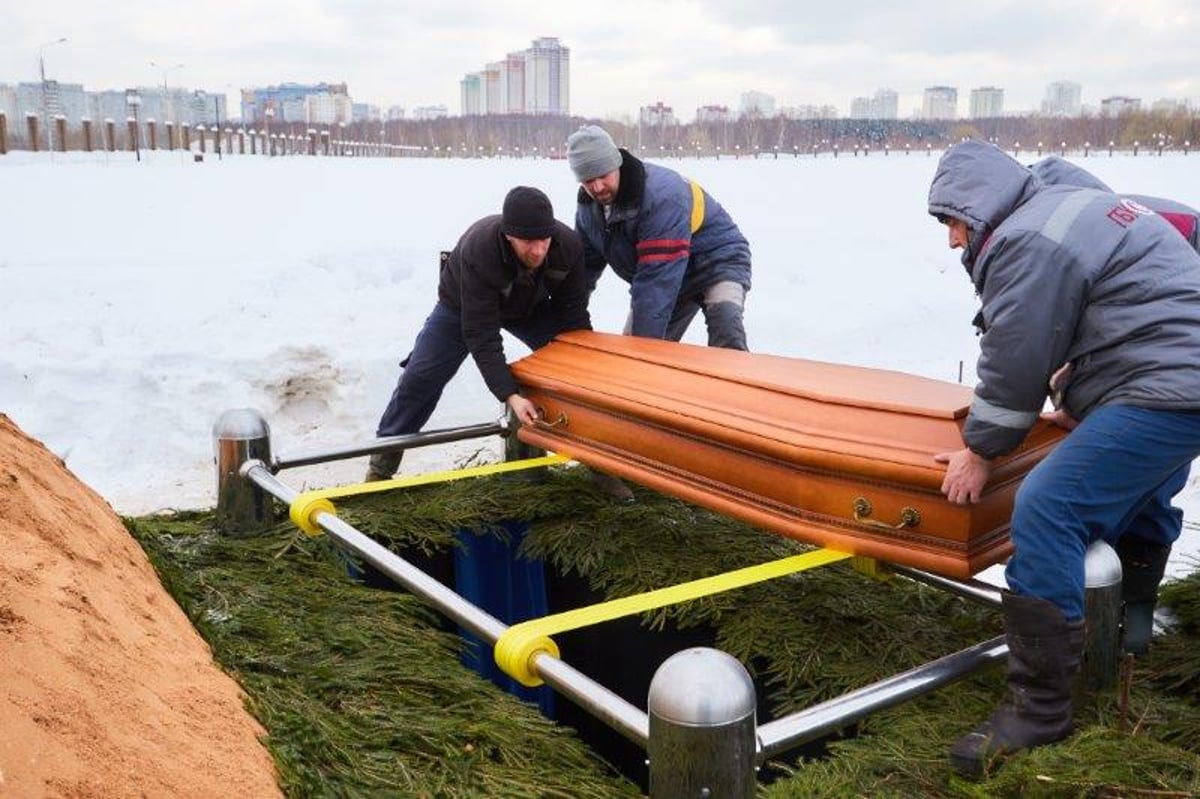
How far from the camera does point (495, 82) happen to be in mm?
78625

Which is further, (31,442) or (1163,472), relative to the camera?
(31,442)

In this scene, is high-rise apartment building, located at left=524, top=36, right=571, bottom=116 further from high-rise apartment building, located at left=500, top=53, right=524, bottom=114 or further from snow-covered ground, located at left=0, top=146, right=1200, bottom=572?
snow-covered ground, located at left=0, top=146, right=1200, bottom=572

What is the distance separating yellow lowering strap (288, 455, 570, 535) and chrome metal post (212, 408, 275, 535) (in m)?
0.11

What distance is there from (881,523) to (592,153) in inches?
80.9

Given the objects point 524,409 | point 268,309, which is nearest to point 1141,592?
point 524,409

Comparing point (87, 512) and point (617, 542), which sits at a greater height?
point (87, 512)

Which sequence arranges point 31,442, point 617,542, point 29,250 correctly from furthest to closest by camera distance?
point 29,250, point 617,542, point 31,442

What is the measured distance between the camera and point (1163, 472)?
2.25 metres

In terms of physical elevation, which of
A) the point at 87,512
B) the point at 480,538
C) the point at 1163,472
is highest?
the point at 1163,472

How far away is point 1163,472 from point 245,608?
7.28 ft

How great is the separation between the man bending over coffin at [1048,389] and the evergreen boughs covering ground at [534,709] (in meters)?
0.15

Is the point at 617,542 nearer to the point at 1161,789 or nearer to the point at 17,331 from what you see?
the point at 1161,789

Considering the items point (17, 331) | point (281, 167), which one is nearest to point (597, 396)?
point (17, 331)

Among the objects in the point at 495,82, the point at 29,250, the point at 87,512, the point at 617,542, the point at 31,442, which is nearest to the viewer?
the point at 87,512
